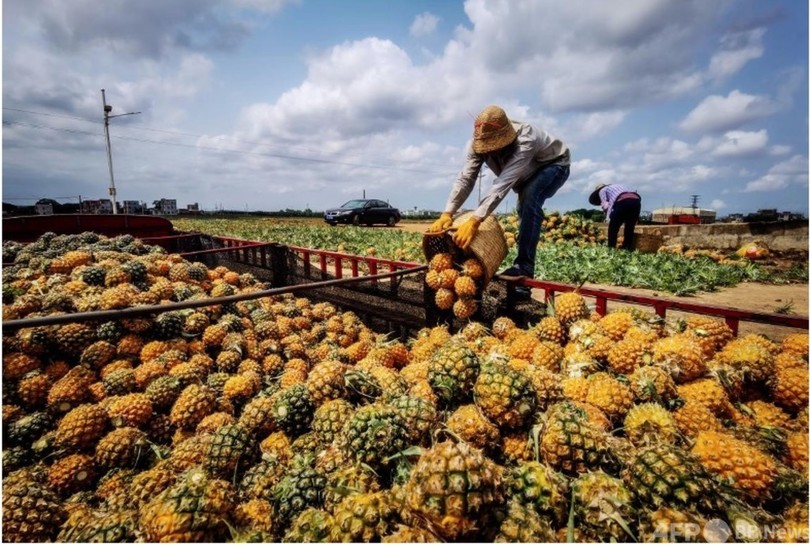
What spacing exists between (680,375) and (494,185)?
2.80m

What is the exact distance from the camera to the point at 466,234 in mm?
4129

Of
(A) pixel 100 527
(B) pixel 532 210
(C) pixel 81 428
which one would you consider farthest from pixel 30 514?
(B) pixel 532 210

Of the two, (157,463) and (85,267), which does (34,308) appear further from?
(157,463)

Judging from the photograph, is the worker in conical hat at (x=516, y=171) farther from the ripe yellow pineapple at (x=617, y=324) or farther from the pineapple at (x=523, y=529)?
the pineapple at (x=523, y=529)

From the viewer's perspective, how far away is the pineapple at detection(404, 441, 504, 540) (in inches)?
57.2

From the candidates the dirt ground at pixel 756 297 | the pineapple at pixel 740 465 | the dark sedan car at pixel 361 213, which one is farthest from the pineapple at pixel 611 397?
the dark sedan car at pixel 361 213

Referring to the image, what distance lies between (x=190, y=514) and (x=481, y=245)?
3.35m

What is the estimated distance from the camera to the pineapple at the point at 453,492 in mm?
1453

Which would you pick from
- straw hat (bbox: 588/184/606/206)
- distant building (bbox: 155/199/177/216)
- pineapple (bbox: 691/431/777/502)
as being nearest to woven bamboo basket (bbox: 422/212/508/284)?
pineapple (bbox: 691/431/777/502)

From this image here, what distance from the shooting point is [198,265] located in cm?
566

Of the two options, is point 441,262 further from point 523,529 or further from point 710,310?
point 523,529

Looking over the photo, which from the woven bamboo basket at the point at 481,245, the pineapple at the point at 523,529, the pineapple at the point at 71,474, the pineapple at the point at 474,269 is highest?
the woven bamboo basket at the point at 481,245

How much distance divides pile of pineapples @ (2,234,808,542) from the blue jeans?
161cm

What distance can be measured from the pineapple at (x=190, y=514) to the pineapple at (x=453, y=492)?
2.94 ft
